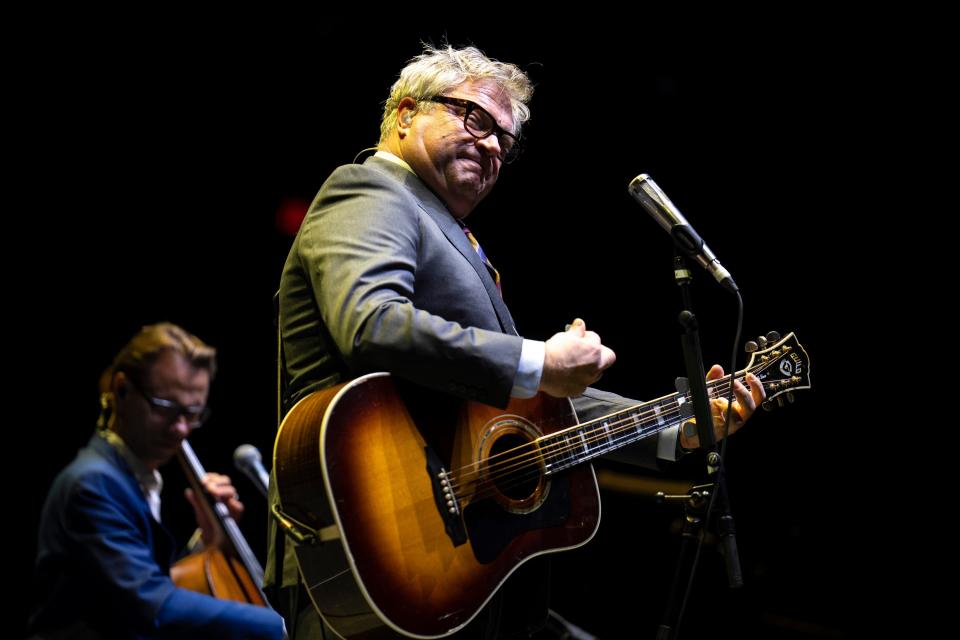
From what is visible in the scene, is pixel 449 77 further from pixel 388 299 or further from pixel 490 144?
pixel 388 299

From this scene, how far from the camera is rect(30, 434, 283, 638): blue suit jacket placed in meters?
3.48

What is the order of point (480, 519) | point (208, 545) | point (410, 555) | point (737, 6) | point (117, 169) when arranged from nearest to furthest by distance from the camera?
point (410, 555)
point (480, 519)
point (208, 545)
point (737, 6)
point (117, 169)

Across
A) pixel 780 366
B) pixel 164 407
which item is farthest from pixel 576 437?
pixel 164 407

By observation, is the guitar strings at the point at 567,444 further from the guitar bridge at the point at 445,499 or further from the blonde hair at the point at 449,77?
the blonde hair at the point at 449,77

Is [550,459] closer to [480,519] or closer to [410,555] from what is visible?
[480,519]

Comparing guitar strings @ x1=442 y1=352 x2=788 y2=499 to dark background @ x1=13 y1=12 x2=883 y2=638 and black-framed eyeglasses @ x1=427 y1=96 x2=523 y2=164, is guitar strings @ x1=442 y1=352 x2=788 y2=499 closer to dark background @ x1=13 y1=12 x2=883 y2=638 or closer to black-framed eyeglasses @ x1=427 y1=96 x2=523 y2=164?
black-framed eyeglasses @ x1=427 y1=96 x2=523 y2=164

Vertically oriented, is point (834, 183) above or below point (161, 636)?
above

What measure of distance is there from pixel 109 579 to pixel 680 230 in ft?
8.74

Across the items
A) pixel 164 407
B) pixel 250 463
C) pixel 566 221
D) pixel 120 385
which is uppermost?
pixel 566 221

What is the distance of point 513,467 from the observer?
2092 millimetres

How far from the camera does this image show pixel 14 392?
17.1ft

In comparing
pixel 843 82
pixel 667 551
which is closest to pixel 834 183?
pixel 843 82

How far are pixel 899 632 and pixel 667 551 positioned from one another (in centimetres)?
120

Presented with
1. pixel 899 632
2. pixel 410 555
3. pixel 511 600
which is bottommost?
pixel 899 632
